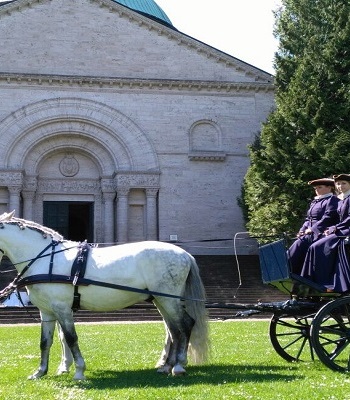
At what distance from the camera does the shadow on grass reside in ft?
26.8

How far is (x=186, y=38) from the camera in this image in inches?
1431

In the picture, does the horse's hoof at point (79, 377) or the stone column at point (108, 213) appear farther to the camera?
the stone column at point (108, 213)

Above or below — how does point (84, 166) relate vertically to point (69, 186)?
above

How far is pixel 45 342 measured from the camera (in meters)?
9.14

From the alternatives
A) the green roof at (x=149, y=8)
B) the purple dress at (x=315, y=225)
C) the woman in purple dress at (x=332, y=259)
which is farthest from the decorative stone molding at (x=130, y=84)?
the woman in purple dress at (x=332, y=259)

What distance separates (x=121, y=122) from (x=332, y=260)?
88.4 feet

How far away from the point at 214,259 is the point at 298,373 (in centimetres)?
2471

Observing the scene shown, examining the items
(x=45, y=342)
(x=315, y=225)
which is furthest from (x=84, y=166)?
(x=45, y=342)

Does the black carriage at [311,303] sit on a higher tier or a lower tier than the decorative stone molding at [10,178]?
lower

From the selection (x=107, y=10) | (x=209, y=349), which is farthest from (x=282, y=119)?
(x=209, y=349)

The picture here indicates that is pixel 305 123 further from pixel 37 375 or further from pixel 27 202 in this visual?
pixel 37 375

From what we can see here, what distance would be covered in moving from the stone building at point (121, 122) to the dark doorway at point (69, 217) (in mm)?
76

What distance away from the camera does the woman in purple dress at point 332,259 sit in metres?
8.92

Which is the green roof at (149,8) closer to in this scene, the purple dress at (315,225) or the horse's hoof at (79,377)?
the purple dress at (315,225)
